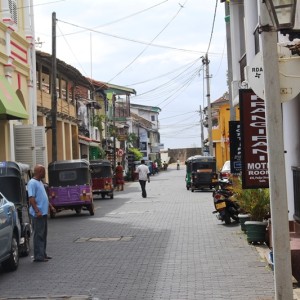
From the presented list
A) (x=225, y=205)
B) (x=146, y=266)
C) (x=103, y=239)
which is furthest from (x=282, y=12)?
(x=225, y=205)

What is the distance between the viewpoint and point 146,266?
1067 cm

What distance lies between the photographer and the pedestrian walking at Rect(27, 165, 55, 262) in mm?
11391

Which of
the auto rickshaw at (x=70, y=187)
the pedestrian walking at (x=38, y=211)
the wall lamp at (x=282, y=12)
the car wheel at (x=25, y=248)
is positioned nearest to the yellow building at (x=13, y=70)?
the auto rickshaw at (x=70, y=187)

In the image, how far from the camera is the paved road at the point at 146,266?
28.5 ft

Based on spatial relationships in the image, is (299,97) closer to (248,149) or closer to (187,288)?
(248,149)

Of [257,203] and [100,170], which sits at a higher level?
[100,170]

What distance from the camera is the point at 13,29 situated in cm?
2350

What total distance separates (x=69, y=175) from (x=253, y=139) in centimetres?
1398

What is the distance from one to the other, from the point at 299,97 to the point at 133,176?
169 ft

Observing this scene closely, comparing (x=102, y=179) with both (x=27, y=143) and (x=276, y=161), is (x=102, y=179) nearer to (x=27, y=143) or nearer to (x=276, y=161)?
(x=27, y=143)

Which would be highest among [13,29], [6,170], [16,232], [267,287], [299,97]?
[13,29]

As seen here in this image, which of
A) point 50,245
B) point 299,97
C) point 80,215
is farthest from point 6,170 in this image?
point 80,215

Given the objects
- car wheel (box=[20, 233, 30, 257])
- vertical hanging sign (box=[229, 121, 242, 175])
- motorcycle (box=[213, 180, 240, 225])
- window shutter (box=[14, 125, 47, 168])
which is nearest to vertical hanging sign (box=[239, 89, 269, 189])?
vertical hanging sign (box=[229, 121, 242, 175])

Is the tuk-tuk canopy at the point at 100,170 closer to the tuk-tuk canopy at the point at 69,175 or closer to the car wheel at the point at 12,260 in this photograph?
the tuk-tuk canopy at the point at 69,175
